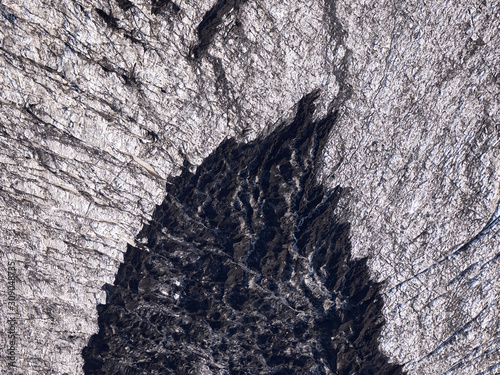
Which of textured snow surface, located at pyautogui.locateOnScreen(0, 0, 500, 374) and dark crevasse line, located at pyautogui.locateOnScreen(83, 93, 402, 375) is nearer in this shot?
textured snow surface, located at pyautogui.locateOnScreen(0, 0, 500, 374)

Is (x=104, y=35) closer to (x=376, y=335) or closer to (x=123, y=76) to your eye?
(x=123, y=76)

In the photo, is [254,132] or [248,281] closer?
[254,132]

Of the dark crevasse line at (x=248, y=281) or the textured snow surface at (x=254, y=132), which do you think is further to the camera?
the dark crevasse line at (x=248, y=281)

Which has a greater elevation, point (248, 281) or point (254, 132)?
point (254, 132)

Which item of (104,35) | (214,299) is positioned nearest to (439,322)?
(214,299)
